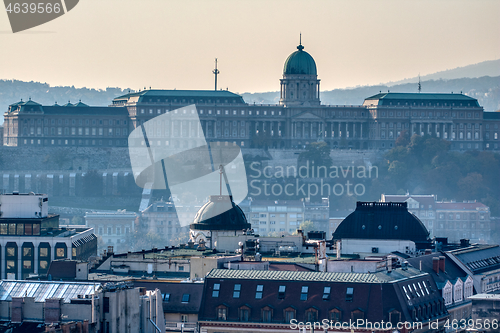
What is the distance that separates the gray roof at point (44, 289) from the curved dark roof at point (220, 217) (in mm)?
23902

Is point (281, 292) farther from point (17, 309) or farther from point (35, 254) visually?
point (35, 254)

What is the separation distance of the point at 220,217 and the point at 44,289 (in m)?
25.8

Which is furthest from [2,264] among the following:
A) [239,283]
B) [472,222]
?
[472,222]

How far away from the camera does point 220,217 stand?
79500 millimetres

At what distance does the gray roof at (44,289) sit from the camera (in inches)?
2115

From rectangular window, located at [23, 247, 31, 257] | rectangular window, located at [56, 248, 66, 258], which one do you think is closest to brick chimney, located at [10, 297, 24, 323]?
rectangular window, located at [23, 247, 31, 257]

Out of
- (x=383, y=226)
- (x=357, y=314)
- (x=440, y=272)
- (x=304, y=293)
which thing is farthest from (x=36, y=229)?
(x=357, y=314)

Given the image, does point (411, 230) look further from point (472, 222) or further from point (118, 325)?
point (472, 222)

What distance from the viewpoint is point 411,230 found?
85625 millimetres

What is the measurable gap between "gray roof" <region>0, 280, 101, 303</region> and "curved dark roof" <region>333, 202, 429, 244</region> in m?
32.3

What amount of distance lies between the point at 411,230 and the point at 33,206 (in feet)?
82.5

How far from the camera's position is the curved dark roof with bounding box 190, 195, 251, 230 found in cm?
7919

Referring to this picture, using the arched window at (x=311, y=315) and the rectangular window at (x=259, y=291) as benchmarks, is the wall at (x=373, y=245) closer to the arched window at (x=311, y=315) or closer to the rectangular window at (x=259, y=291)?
the rectangular window at (x=259, y=291)

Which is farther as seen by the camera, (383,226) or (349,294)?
(383,226)
